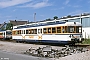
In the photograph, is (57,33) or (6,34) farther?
(6,34)

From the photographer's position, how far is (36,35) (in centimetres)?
3088

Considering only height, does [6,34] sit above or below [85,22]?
below

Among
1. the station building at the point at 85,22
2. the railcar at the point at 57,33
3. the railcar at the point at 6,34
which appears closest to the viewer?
the railcar at the point at 57,33

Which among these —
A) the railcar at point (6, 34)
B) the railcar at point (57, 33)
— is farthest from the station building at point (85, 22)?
the railcar at point (57, 33)

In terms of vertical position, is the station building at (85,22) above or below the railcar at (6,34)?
above

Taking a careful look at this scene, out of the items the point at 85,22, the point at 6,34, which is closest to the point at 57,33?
the point at 85,22

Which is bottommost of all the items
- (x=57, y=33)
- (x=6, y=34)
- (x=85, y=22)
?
(x=6, y=34)

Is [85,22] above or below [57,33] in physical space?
above

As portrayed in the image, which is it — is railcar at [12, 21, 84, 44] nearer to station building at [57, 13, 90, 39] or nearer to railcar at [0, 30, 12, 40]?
station building at [57, 13, 90, 39]

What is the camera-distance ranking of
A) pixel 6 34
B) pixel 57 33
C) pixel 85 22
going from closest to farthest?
pixel 57 33, pixel 85 22, pixel 6 34

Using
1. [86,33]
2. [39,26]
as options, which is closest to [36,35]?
[39,26]

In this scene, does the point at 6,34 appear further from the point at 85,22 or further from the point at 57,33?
the point at 57,33

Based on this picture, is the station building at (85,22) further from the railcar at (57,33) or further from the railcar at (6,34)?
the railcar at (57,33)

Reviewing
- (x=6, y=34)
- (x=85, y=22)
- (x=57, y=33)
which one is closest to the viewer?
(x=57, y=33)
